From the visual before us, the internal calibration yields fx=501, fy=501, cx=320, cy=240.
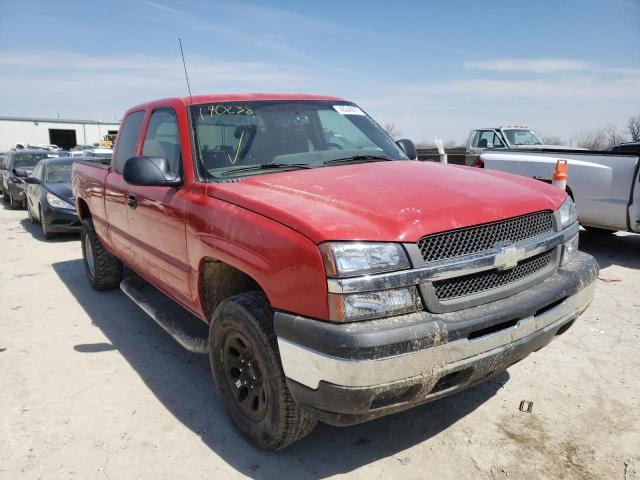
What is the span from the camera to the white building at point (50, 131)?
51.3 meters

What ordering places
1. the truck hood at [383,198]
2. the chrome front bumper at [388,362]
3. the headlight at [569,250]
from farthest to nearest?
1. the headlight at [569,250]
2. the truck hood at [383,198]
3. the chrome front bumper at [388,362]

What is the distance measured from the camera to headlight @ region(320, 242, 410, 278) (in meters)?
2.04

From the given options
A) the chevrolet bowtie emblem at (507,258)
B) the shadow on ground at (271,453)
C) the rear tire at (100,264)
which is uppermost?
the chevrolet bowtie emblem at (507,258)

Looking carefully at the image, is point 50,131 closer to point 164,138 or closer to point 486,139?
point 486,139

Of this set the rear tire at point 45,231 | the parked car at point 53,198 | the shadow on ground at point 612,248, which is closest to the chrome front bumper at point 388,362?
the shadow on ground at point 612,248

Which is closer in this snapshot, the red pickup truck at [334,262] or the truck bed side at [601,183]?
the red pickup truck at [334,262]

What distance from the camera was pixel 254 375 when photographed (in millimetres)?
2617

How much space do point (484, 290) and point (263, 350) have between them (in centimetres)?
108

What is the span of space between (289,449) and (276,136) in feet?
6.50

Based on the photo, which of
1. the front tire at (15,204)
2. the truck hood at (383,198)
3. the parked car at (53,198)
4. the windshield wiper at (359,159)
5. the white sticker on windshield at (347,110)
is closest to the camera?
the truck hood at (383,198)

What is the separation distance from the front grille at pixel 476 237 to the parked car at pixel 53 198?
26.9 ft

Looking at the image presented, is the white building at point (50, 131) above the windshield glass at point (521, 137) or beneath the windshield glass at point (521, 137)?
above

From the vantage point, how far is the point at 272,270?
7.41ft

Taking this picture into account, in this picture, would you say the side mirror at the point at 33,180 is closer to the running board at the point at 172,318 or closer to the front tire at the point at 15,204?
the front tire at the point at 15,204
